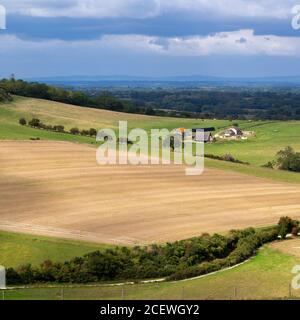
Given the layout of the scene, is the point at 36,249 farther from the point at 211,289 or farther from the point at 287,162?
the point at 287,162

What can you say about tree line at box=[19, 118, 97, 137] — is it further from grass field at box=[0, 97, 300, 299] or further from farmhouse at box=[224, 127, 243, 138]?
farmhouse at box=[224, 127, 243, 138]

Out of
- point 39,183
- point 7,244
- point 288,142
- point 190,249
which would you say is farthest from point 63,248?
point 288,142

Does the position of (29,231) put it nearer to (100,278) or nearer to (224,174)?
(100,278)

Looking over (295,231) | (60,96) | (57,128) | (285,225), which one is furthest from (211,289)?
(60,96)

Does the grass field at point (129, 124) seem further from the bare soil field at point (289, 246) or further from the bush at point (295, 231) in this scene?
the bare soil field at point (289, 246)
